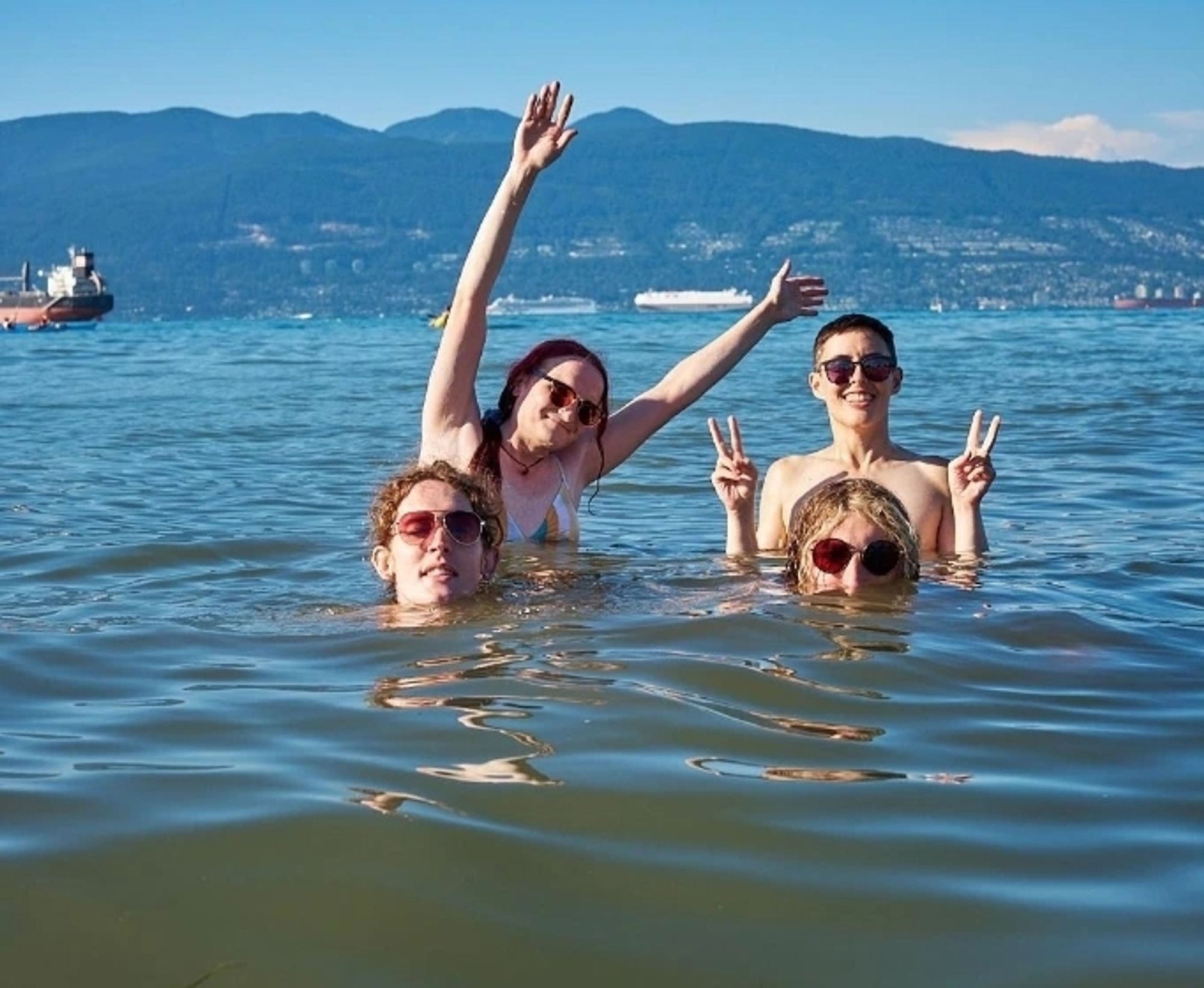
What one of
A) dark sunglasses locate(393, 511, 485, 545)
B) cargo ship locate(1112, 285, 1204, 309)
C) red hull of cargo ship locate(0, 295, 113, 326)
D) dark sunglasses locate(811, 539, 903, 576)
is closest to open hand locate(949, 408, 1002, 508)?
dark sunglasses locate(811, 539, 903, 576)

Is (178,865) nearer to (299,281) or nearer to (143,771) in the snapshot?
(143,771)

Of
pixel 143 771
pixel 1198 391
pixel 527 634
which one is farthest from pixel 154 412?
pixel 143 771

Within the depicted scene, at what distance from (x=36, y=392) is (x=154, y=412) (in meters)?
4.21

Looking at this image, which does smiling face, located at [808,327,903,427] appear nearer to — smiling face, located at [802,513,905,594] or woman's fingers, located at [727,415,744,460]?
woman's fingers, located at [727,415,744,460]

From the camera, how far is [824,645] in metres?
5.04

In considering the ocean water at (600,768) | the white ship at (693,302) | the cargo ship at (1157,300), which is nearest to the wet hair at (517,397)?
the ocean water at (600,768)

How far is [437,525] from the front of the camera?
18.7 ft

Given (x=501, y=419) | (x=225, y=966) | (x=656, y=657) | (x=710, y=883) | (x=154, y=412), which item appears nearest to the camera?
(x=225, y=966)

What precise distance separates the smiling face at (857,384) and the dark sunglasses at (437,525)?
77.6 inches

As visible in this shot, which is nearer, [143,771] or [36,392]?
[143,771]

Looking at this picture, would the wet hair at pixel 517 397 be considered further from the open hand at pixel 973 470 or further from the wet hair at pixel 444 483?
the open hand at pixel 973 470

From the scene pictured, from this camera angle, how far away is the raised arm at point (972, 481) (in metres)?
6.28

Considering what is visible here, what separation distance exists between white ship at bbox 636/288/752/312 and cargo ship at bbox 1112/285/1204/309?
3245cm

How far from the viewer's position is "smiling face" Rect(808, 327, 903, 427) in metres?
7.11
